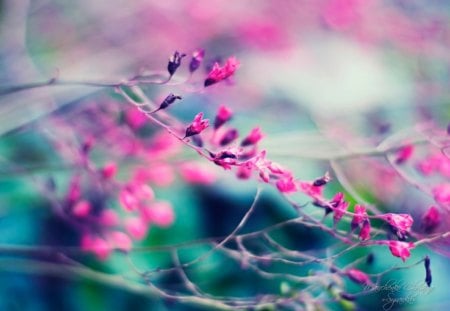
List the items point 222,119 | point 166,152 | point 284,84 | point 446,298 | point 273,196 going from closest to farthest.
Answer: point 222,119, point 446,298, point 166,152, point 273,196, point 284,84

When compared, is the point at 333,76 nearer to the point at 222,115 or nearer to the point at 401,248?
the point at 222,115

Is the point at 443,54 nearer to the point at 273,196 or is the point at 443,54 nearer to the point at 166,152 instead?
the point at 273,196

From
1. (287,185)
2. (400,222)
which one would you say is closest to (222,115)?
(287,185)

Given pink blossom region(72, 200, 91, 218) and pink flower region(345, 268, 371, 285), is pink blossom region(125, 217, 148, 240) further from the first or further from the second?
pink flower region(345, 268, 371, 285)

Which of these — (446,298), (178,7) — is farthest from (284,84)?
(446,298)

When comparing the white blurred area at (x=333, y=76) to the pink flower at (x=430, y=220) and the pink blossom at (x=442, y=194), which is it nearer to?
the pink blossom at (x=442, y=194)

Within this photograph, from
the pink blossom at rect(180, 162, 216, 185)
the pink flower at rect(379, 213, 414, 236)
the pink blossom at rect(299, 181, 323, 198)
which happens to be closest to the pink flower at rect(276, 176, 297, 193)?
the pink blossom at rect(299, 181, 323, 198)
